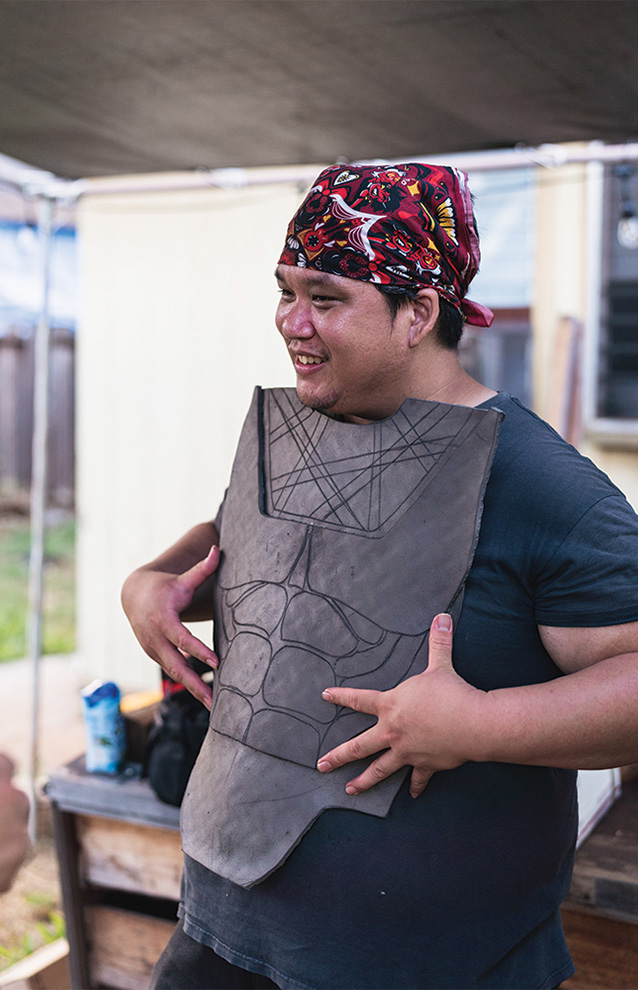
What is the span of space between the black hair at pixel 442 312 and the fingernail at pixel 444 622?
42 centimetres

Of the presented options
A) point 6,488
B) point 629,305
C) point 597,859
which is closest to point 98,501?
point 629,305

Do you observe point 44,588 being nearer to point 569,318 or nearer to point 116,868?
point 569,318

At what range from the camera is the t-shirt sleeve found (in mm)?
1120

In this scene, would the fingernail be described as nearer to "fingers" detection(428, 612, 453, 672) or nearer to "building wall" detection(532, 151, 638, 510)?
"fingers" detection(428, 612, 453, 672)

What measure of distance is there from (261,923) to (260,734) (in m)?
0.26

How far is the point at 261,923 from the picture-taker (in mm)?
1285

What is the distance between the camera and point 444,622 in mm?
1178

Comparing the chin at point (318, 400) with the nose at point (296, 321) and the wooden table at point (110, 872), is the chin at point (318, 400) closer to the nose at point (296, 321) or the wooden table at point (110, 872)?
the nose at point (296, 321)

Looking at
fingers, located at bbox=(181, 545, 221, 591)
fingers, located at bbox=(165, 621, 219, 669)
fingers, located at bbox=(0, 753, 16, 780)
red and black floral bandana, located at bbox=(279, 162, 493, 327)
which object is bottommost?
fingers, located at bbox=(0, 753, 16, 780)

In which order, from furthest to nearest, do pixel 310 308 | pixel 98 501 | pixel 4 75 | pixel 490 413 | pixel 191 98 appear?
1. pixel 98 501
2. pixel 191 98
3. pixel 4 75
4. pixel 310 308
5. pixel 490 413

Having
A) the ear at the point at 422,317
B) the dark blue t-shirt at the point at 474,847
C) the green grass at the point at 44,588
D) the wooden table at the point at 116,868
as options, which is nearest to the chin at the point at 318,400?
the ear at the point at 422,317

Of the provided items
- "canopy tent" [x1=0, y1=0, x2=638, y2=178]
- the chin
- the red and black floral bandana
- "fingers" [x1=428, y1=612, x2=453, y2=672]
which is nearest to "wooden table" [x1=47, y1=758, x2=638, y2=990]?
"fingers" [x1=428, y1=612, x2=453, y2=672]

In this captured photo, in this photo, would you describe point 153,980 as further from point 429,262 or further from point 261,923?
point 429,262

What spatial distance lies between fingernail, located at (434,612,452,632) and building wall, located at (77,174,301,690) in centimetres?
324
